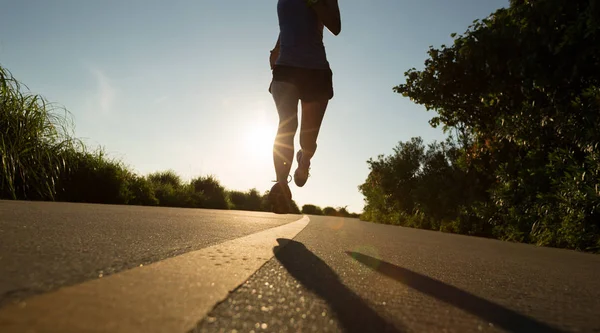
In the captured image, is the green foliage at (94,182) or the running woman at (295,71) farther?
the green foliage at (94,182)

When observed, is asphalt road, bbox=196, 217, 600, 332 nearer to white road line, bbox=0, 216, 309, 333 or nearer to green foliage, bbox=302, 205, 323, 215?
white road line, bbox=0, 216, 309, 333

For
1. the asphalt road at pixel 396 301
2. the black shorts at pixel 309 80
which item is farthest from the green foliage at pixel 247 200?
the asphalt road at pixel 396 301

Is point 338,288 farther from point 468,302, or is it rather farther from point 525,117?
point 525,117

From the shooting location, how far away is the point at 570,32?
614cm

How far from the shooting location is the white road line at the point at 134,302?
809 mm

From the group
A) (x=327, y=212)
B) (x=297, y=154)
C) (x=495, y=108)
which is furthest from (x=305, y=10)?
(x=327, y=212)

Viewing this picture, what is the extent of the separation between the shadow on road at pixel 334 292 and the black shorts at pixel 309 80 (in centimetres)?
249

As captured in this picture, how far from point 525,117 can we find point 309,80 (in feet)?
14.8

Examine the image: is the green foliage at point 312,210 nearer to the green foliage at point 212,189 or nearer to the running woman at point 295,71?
the green foliage at point 212,189

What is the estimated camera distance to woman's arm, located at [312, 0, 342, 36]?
452 centimetres

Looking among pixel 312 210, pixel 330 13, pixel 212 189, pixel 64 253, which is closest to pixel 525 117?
pixel 330 13

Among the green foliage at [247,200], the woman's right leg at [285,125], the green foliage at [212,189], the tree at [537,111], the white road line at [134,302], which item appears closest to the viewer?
the white road line at [134,302]

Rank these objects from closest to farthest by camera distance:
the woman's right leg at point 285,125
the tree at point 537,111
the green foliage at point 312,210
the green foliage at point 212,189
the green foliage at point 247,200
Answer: the woman's right leg at point 285,125, the tree at point 537,111, the green foliage at point 212,189, the green foliage at point 247,200, the green foliage at point 312,210

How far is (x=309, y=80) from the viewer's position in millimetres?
4660
